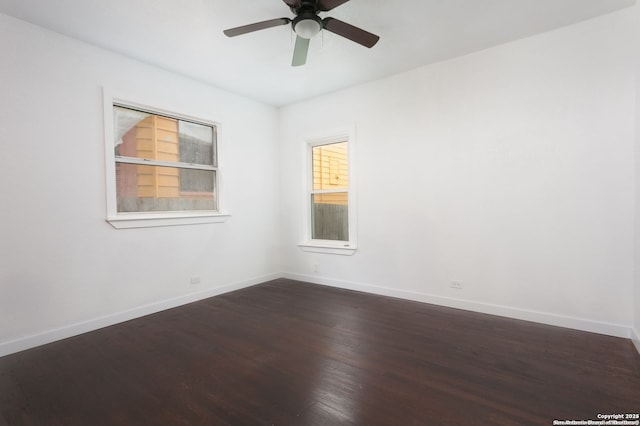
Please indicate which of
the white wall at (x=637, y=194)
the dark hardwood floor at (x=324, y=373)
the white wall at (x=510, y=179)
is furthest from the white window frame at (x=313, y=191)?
the white wall at (x=637, y=194)

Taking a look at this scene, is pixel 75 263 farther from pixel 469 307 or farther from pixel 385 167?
pixel 469 307

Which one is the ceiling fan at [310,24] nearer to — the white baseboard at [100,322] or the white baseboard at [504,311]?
the white baseboard at [504,311]

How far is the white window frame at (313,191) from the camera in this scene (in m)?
3.99

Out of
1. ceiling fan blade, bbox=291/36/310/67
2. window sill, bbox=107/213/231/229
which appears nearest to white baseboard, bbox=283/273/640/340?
window sill, bbox=107/213/231/229

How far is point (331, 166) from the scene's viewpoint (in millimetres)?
4406

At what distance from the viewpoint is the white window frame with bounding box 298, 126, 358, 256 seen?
3.99 metres

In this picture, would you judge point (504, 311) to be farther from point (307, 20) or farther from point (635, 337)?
point (307, 20)

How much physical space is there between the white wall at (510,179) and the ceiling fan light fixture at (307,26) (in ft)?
5.67

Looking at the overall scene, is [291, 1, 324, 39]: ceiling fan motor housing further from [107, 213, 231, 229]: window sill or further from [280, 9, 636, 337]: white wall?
[107, 213, 231, 229]: window sill

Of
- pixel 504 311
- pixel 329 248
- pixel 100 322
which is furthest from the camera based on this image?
pixel 329 248

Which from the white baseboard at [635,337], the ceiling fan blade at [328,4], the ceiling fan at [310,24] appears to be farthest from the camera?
the white baseboard at [635,337]

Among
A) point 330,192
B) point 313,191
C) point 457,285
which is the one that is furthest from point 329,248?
point 457,285

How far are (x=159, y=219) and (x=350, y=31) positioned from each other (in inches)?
106

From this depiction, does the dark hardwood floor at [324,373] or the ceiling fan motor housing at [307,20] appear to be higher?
the ceiling fan motor housing at [307,20]
